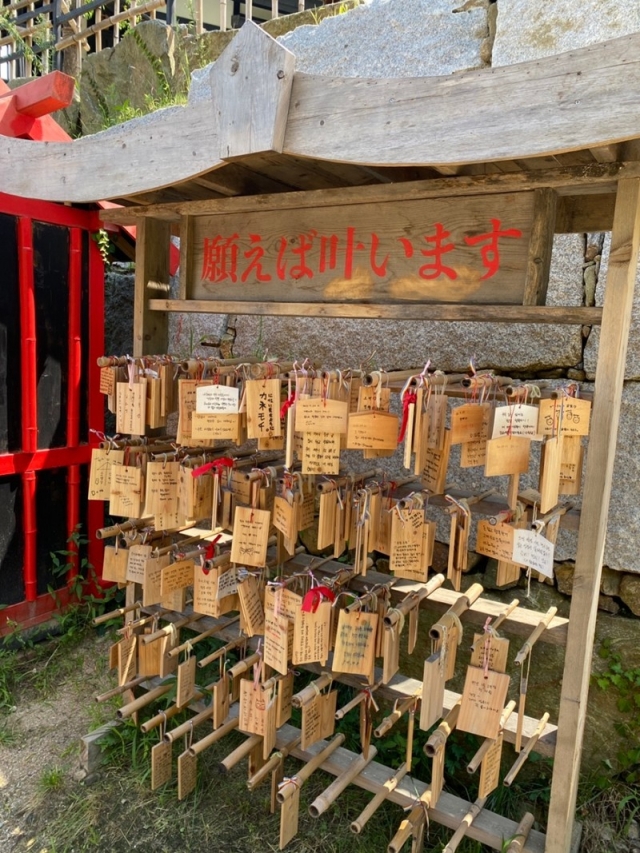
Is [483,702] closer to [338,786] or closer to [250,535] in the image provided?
[338,786]

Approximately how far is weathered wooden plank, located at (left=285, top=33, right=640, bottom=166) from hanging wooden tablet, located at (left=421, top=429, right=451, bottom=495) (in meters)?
0.83

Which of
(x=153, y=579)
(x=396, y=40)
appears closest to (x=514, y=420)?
(x=153, y=579)

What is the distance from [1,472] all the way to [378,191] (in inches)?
95.5

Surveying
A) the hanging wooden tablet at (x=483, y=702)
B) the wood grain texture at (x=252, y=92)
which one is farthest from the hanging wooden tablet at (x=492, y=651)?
the wood grain texture at (x=252, y=92)

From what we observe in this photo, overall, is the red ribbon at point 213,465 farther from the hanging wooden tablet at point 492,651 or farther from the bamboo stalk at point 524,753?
the bamboo stalk at point 524,753

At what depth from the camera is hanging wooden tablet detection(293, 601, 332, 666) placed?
2078 mm

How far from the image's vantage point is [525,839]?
204 centimetres

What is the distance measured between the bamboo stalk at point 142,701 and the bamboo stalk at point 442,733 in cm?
136

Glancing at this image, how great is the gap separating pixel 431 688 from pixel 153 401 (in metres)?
A: 1.40

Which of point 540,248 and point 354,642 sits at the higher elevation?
point 540,248

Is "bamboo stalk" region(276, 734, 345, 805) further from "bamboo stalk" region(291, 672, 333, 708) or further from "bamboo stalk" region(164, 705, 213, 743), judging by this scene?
"bamboo stalk" region(164, 705, 213, 743)

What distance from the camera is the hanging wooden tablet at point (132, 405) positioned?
2273 mm

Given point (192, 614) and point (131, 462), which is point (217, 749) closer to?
point (192, 614)

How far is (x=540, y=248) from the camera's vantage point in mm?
1820
